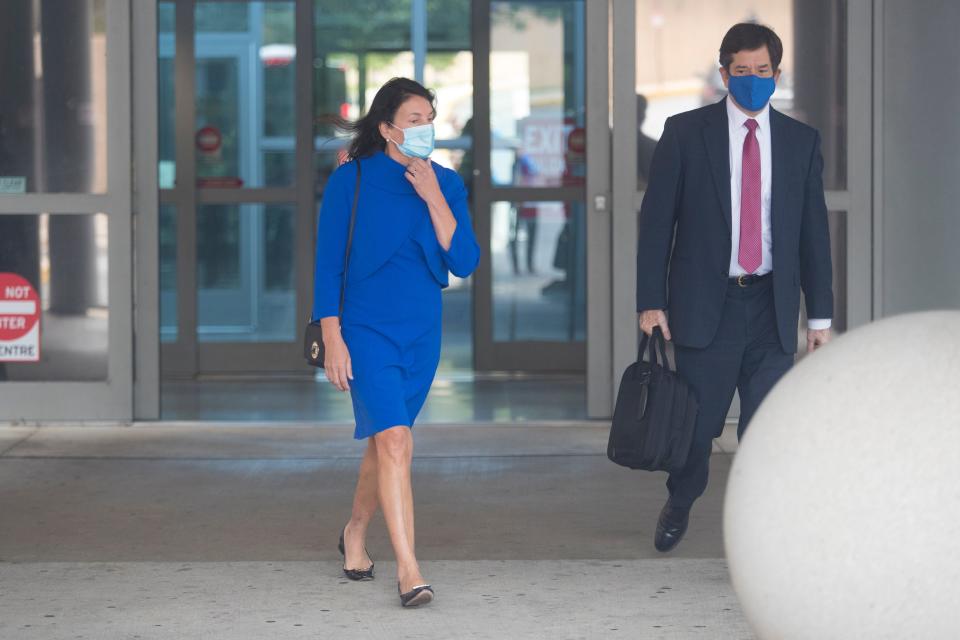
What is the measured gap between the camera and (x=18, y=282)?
8.27 metres

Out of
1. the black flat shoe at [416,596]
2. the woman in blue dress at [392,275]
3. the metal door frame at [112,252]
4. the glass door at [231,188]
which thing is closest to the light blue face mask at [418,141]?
the woman in blue dress at [392,275]

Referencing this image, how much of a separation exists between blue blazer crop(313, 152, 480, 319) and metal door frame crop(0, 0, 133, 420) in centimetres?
359

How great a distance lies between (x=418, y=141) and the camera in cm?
477

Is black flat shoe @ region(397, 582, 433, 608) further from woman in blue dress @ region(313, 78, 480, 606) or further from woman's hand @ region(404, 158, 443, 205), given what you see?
woman's hand @ region(404, 158, 443, 205)

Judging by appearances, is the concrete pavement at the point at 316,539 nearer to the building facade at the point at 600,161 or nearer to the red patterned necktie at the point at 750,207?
the building facade at the point at 600,161

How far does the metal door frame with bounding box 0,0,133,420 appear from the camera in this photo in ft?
26.8

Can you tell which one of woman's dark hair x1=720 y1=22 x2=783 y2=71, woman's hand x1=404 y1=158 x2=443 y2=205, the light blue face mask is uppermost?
woman's dark hair x1=720 y1=22 x2=783 y2=71

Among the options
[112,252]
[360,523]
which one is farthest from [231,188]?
[360,523]

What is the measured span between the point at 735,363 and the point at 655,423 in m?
0.36

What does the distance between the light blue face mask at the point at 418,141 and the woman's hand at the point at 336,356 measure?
0.56m

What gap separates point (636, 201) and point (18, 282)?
327 centimetres

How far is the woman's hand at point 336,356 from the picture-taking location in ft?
15.6

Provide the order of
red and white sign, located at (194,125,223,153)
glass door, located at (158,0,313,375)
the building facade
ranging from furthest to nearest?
red and white sign, located at (194,125,223,153)
glass door, located at (158,0,313,375)
the building facade

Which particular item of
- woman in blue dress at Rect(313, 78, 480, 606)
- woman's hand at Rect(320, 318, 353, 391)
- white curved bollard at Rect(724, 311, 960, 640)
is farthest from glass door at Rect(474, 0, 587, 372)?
white curved bollard at Rect(724, 311, 960, 640)
